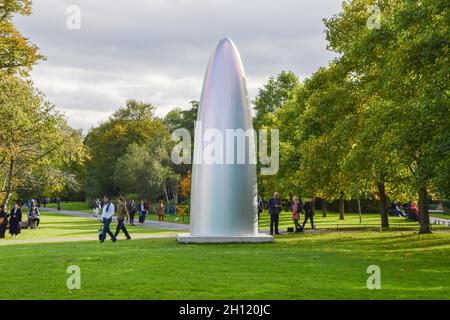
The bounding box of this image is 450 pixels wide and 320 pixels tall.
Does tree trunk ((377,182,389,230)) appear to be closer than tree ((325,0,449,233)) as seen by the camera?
No

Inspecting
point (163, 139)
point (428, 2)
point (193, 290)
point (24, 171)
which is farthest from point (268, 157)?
point (193, 290)

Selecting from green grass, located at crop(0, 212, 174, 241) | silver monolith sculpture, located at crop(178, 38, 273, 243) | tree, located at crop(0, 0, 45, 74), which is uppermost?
tree, located at crop(0, 0, 45, 74)

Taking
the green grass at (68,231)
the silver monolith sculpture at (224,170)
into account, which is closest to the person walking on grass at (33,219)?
the green grass at (68,231)

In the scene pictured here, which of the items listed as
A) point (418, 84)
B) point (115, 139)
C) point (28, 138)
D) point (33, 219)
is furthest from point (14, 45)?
point (115, 139)

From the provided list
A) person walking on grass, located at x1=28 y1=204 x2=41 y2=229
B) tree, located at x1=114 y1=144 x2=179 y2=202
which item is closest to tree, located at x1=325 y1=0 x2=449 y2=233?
person walking on grass, located at x1=28 y1=204 x2=41 y2=229

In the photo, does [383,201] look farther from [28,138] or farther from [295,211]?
[28,138]

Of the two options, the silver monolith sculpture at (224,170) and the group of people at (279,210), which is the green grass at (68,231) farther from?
the silver monolith sculpture at (224,170)

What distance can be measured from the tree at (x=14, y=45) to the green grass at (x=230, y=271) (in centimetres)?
1244

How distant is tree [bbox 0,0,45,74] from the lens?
95.0 feet

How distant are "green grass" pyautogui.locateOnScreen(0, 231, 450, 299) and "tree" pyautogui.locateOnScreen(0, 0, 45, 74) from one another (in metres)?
12.4

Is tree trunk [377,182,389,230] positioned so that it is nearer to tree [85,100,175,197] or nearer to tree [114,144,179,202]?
tree [114,144,179,202]

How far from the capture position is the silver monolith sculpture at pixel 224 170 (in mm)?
21344

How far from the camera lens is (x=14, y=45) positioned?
29016mm
